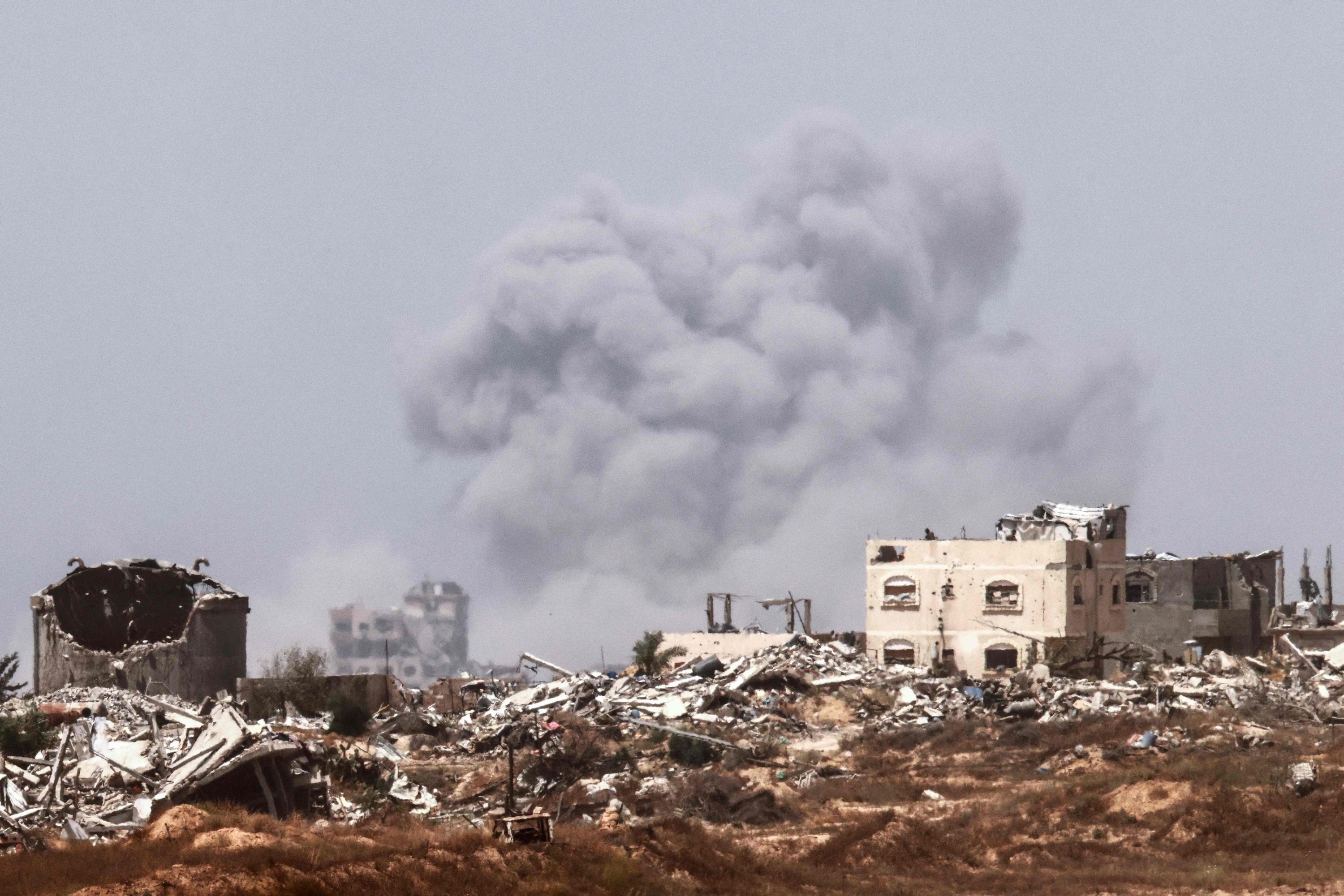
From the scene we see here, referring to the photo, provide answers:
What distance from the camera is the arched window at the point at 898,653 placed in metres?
65.1

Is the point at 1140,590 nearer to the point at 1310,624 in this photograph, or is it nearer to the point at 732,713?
the point at 1310,624

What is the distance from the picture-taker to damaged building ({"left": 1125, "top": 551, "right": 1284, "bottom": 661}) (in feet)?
264

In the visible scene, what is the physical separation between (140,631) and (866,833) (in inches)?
1419

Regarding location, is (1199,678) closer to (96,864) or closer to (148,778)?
(148,778)

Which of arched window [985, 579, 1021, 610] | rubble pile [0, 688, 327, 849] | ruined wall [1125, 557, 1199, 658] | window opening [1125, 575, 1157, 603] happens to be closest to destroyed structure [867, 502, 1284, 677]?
arched window [985, 579, 1021, 610]

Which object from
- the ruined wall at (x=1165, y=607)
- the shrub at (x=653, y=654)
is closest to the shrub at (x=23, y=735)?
the shrub at (x=653, y=654)

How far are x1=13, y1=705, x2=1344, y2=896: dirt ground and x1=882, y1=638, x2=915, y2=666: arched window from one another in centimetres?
1820

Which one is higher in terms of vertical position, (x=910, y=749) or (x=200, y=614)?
(x=200, y=614)

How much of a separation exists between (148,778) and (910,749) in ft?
76.0

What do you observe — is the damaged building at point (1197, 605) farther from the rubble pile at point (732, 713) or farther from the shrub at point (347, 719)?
the shrub at point (347, 719)

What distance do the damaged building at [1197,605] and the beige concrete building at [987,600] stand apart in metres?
15.2

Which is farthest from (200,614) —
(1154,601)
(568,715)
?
(1154,601)

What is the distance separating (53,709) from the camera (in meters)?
43.6

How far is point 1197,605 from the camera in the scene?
81062 millimetres
